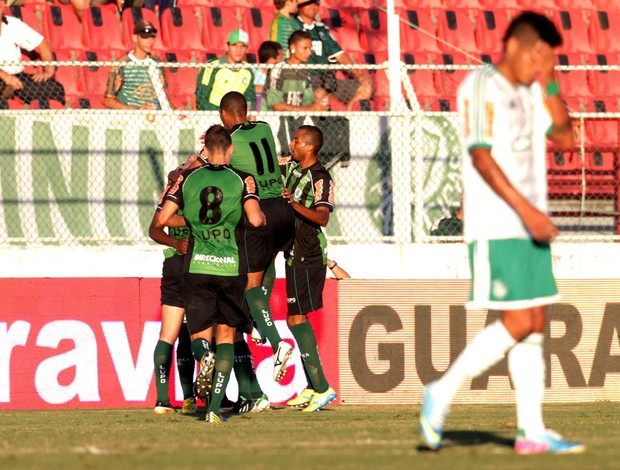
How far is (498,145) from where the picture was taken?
567 cm

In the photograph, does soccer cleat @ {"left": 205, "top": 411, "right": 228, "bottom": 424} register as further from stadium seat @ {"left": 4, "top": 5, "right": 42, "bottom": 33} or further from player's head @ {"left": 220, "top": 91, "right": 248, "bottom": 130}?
stadium seat @ {"left": 4, "top": 5, "right": 42, "bottom": 33}

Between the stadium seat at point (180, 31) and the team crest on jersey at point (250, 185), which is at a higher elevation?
the stadium seat at point (180, 31)

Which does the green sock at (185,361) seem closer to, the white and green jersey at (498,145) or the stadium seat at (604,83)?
the white and green jersey at (498,145)

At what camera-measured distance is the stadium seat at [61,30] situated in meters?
15.6

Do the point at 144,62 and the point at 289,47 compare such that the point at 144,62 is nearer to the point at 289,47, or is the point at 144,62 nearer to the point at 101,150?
the point at 101,150

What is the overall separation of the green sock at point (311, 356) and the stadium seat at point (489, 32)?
7409 mm

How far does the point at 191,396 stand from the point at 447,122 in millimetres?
3728

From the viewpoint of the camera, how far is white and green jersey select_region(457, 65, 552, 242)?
18.5 feet

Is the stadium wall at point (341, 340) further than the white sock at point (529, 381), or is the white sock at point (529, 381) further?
the stadium wall at point (341, 340)

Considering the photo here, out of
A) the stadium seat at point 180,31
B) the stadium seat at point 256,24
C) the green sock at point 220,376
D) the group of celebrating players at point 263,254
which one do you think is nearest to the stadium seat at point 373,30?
the stadium seat at point 256,24

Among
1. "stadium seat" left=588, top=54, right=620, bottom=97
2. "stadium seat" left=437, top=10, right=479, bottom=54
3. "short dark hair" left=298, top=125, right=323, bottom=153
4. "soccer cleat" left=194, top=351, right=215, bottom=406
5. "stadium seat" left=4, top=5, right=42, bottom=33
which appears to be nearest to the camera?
"soccer cleat" left=194, top=351, right=215, bottom=406

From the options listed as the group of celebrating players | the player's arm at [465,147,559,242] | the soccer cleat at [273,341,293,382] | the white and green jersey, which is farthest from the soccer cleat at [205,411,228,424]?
the player's arm at [465,147,559,242]

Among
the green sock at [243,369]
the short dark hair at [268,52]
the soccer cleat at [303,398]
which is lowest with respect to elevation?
the soccer cleat at [303,398]

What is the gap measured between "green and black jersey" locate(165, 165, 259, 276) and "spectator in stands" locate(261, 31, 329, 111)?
3705mm
